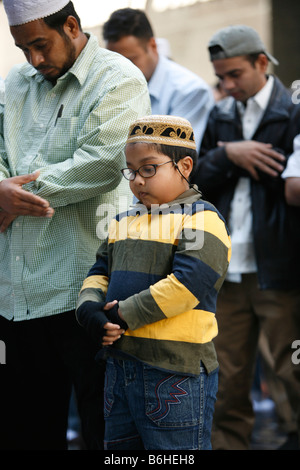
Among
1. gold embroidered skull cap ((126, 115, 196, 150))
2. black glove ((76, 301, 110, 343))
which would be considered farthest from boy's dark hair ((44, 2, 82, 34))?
black glove ((76, 301, 110, 343))

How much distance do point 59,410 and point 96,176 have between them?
1.13m

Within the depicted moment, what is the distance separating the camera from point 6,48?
8516mm

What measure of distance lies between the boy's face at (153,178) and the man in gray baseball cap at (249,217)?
4.21 ft

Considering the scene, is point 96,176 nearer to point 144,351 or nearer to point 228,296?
point 144,351

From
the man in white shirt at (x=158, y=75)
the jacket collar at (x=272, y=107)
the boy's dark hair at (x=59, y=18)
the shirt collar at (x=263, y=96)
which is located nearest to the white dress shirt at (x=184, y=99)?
the man in white shirt at (x=158, y=75)

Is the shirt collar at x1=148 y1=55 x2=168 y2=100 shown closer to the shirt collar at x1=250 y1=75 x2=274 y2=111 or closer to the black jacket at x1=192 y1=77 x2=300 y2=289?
the black jacket at x1=192 y1=77 x2=300 y2=289

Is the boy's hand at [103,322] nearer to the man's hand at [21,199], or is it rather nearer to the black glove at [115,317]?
the black glove at [115,317]

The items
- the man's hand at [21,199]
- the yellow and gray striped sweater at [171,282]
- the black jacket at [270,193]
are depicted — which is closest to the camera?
the yellow and gray striped sweater at [171,282]

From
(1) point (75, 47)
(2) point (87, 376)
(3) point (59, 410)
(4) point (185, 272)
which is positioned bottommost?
(3) point (59, 410)

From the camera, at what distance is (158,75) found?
4266 millimetres

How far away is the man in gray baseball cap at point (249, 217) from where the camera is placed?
12.5 feet

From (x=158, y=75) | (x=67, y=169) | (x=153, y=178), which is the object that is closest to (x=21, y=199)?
(x=67, y=169)

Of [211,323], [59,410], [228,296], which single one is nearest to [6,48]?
[228,296]

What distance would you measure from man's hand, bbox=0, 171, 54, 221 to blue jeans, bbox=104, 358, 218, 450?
0.66 m
